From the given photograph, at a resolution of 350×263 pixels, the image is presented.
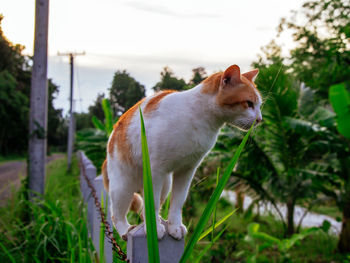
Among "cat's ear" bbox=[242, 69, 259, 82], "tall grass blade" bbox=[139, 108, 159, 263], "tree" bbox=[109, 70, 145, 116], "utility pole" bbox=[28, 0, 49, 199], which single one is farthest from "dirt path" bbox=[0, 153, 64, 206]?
"cat's ear" bbox=[242, 69, 259, 82]

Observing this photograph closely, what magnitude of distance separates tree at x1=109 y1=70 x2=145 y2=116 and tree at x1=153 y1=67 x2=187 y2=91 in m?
0.12

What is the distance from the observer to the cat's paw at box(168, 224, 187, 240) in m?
0.86

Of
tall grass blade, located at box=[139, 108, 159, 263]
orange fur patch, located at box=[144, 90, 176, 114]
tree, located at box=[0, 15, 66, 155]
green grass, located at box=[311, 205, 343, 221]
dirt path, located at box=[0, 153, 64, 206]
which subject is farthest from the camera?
green grass, located at box=[311, 205, 343, 221]

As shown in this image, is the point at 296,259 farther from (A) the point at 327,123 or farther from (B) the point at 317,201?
(A) the point at 327,123

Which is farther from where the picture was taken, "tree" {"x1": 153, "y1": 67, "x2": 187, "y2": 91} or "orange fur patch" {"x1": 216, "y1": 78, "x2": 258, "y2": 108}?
"tree" {"x1": 153, "y1": 67, "x2": 187, "y2": 91}

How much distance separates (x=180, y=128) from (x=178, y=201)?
24cm

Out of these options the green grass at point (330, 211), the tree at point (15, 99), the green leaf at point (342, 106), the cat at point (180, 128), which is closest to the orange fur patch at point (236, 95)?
the cat at point (180, 128)

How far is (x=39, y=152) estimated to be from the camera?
3.77m

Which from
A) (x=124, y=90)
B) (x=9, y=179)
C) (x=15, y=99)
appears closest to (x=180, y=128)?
(x=124, y=90)

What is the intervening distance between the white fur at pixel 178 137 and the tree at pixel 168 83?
0.18 metres

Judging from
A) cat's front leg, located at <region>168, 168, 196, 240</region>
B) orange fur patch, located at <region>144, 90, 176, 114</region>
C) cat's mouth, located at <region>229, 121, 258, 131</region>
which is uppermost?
orange fur patch, located at <region>144, 90, 176, 114</region>

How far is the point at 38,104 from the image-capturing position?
3627 mm

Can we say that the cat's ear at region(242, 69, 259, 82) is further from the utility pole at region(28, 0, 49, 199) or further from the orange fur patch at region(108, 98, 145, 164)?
the utility pole at region(28, 0, 49, 199)

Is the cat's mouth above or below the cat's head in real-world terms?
below
